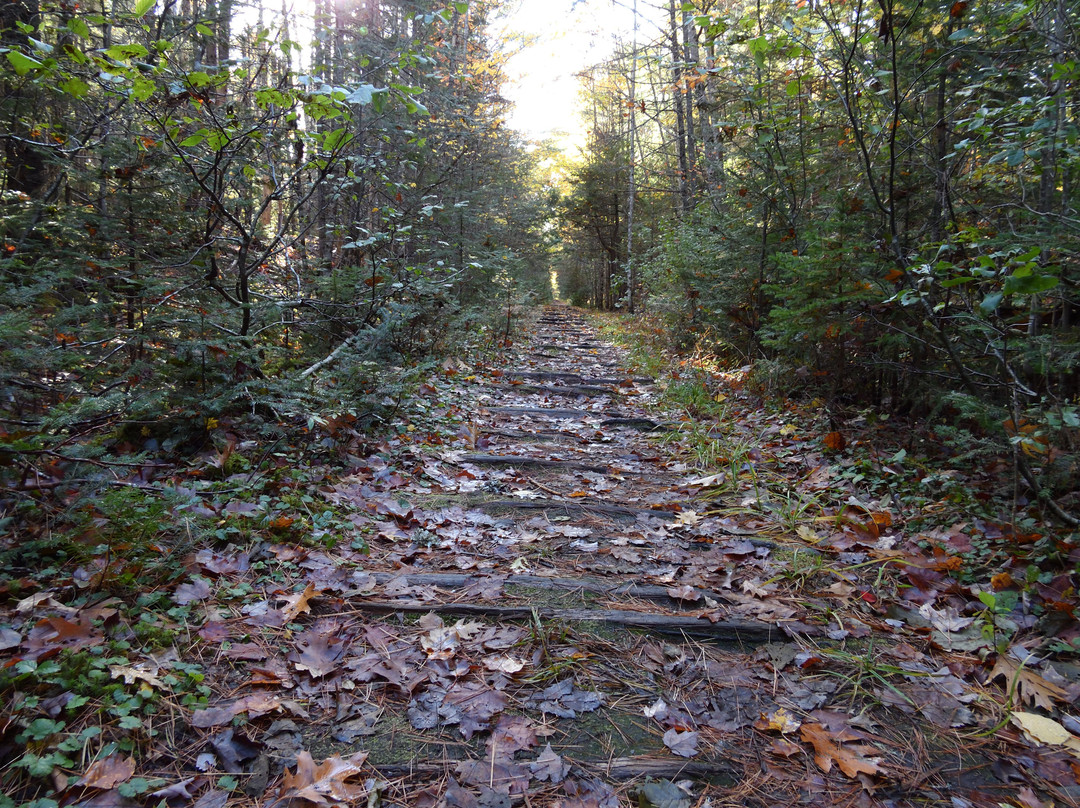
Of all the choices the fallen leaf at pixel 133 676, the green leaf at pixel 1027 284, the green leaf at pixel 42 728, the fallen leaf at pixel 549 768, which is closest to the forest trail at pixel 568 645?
the fallen leaf at pixel 549 768

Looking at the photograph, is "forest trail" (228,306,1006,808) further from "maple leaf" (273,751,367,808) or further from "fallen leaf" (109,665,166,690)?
"fallen leaf" (109,665,166,690)

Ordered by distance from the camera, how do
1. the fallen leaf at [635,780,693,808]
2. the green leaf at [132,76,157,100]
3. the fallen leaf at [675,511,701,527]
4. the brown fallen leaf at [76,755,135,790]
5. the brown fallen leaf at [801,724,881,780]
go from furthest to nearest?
the fallen leaf at [675,511,701,527] < the green leaf at [132,76,157,100] < the brown fallen leaf at [801,724,881,780] < the fallen leaf at [635,780,693,808] < the brown fallen leaf at [76,755,135,790]

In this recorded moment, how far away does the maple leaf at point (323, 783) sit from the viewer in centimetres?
161

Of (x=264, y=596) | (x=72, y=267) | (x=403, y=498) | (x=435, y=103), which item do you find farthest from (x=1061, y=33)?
(x=435, y=103)

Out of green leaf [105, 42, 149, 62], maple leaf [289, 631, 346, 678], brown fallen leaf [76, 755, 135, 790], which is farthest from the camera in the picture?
green leaf [105, 42, 149, 62]

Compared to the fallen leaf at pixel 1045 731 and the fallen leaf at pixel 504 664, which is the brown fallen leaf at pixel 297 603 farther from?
the fallen leaf at pixel 1045 731

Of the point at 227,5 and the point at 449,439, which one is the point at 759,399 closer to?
the point at 449,439

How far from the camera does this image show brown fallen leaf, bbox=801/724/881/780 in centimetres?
179

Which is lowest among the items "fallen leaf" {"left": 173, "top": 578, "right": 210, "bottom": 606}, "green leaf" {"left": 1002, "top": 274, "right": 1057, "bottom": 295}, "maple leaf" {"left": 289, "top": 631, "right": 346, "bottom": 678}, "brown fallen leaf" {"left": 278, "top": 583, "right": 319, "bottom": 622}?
"maple leaf" {"left": 289, "top": 631, "right": 346, "bottom": 678}

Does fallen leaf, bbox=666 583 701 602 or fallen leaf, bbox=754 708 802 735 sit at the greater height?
fallen leaf, bbox=666 583 701 602

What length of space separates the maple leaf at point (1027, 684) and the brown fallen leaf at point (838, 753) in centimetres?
69

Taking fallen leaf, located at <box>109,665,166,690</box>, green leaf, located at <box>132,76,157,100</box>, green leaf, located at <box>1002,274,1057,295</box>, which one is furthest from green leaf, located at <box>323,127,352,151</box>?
green leaf, located at <box>1002,274,1057,295</box>

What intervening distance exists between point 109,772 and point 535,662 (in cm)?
142

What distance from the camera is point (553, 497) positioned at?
4.20m
